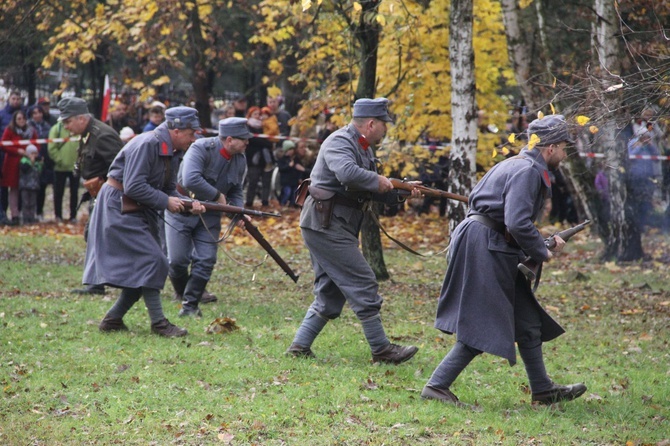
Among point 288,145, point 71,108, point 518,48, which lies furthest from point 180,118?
point 288,145

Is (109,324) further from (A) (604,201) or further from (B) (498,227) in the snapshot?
(A) (604,201)

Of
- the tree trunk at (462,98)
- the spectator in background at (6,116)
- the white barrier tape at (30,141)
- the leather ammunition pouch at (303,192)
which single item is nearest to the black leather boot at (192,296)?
the leather ammunition pouch at (303,192)

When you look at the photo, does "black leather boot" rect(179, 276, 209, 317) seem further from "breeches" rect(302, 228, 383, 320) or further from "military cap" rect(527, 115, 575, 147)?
"military cap" rect(527, 115, 575, 147)

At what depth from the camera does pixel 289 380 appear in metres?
7.47

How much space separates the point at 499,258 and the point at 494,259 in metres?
0.04

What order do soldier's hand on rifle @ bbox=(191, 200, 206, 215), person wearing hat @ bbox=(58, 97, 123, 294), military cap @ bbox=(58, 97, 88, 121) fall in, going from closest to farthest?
soldier's hand on rifle @ bbox=(191, 200, 206, 215), military cap @ bbox=(58, 97, 88, 121), person wearing hat @ bbox=(58, 97, 123, 294)

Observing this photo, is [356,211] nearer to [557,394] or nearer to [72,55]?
[557,394]

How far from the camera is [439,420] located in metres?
6.47

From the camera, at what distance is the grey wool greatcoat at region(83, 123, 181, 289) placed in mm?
8555

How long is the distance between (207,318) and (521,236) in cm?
443

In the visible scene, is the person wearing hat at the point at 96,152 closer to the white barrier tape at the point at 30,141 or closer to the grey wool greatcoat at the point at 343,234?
the grey wool greatcoat at the point at 343,234

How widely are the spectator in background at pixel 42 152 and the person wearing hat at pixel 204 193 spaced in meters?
8.97

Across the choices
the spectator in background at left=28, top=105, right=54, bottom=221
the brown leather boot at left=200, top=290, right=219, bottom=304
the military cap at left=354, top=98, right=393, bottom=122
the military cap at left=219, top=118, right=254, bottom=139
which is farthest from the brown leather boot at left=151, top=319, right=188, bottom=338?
the spectator in background at left=28, top=105, right=54, bottom=221

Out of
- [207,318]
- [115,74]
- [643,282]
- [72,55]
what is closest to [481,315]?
[207,318]
